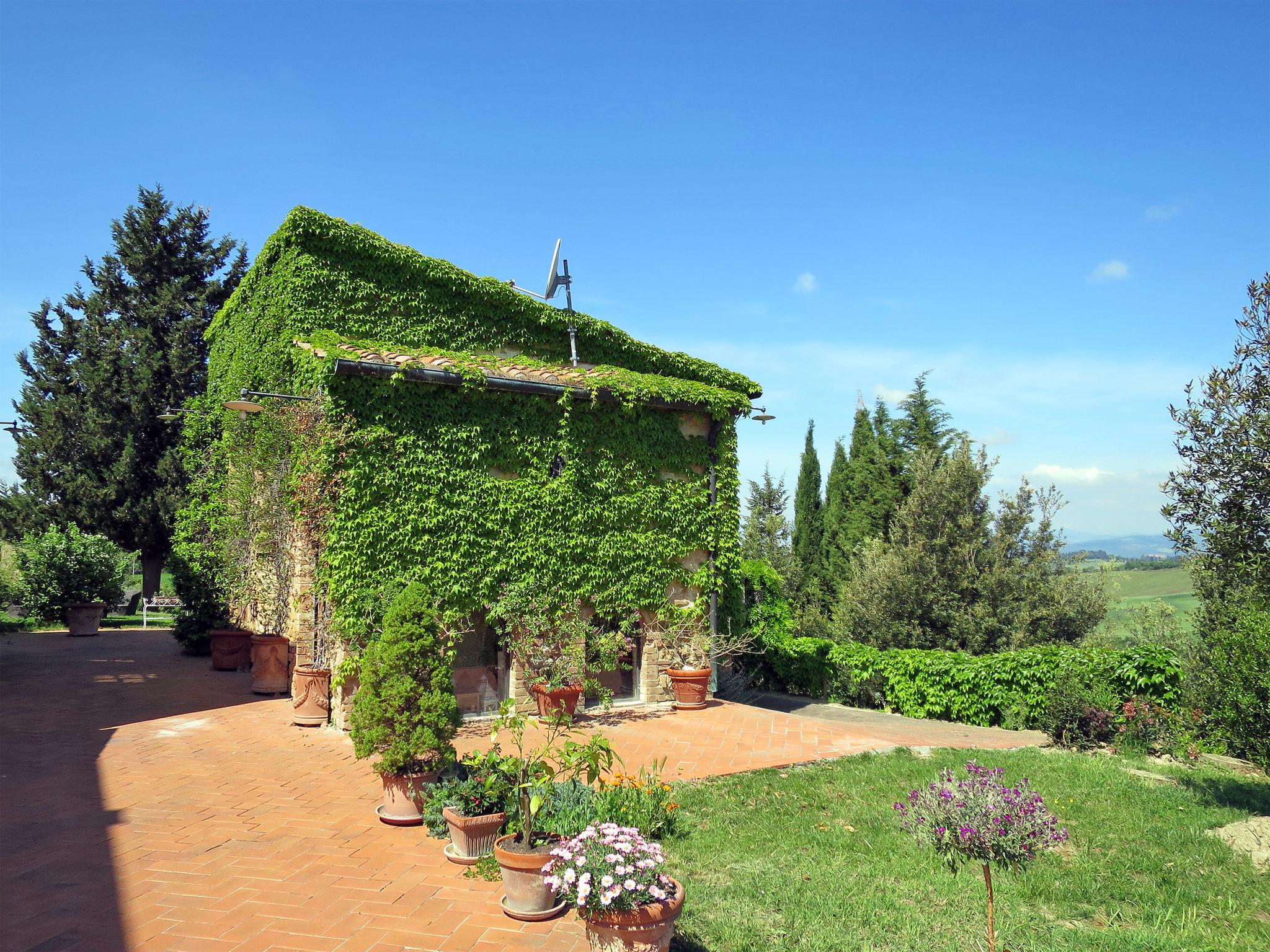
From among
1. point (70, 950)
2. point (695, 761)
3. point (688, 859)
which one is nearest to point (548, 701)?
point (695, 761)

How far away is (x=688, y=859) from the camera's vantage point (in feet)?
21.4

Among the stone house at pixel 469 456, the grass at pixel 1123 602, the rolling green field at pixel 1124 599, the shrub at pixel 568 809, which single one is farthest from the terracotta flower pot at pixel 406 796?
the rolling green field at pixel 1124 599

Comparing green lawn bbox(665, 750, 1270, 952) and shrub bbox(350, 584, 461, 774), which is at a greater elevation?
shrub bbox(350, 584, 461, 774)

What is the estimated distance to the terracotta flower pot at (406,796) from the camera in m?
7.00

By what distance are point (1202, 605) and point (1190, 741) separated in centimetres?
292

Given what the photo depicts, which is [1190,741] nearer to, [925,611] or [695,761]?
[695,761]

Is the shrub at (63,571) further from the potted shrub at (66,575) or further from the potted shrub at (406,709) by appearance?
the potted shrub at (406,709)

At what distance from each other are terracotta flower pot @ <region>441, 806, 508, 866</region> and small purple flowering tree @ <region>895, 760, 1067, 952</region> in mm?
3791

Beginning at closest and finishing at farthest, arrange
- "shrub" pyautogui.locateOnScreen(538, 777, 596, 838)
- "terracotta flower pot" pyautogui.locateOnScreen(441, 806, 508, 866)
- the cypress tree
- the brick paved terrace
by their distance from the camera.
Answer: the brick paved terrace, "shrub" pyautogui.locateOnScreen(538, 777, 596, 838), "terracotta flower pot" pyautogui.locateOnScreen(441, 806, 508, 866), the cypress tree

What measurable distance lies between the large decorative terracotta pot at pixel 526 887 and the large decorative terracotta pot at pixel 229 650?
11916 mm

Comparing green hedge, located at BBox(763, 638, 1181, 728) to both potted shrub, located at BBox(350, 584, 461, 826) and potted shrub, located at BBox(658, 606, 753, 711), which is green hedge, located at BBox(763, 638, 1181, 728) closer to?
potted shrub, located at BBox(658, 606, 753, 711)

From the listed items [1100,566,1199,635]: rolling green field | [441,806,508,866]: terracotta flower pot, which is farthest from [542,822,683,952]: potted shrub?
[1100,566,1199,635]: rolling green field

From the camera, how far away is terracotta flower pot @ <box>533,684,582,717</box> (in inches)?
442

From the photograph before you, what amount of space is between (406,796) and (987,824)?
5086 millimetres
